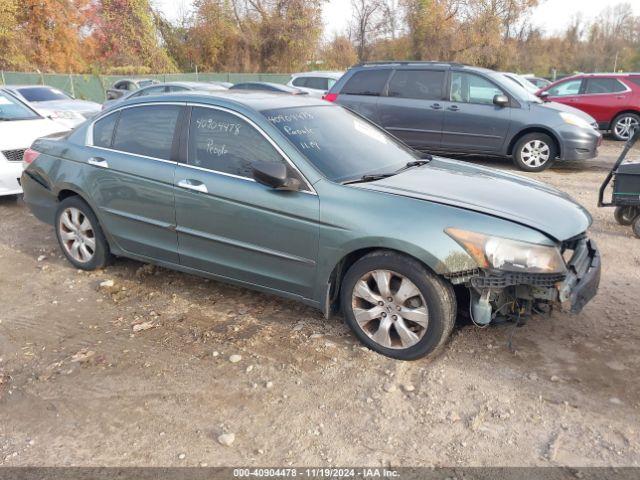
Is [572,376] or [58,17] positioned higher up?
[58,17]

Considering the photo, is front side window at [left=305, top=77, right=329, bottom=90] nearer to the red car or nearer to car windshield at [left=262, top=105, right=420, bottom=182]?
the red car

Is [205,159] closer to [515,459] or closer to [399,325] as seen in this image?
[399,325]

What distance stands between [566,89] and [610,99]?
1.10 m

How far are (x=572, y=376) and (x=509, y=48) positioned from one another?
1603 inches

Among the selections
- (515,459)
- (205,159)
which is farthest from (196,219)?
(515,459)

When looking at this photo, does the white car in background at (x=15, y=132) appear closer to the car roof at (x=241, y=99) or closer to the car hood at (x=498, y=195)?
the car roof at (x=241, y=99)

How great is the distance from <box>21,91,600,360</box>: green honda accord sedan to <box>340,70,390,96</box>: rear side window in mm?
5627

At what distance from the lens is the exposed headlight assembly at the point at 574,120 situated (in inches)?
354

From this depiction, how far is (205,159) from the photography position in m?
4.02

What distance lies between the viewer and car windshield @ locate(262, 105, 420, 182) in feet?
12.3

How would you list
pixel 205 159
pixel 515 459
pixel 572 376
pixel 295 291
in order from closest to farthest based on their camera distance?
pixel 515 459, pixel 572 376, pixel 295 291, pixel 205 159

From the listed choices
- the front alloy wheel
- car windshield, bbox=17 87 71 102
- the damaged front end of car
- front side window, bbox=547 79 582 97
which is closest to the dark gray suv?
front side window, bbox=547 79 582 97

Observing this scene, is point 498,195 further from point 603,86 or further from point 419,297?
point 603,86

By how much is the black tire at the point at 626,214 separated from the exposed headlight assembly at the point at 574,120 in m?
3.39
